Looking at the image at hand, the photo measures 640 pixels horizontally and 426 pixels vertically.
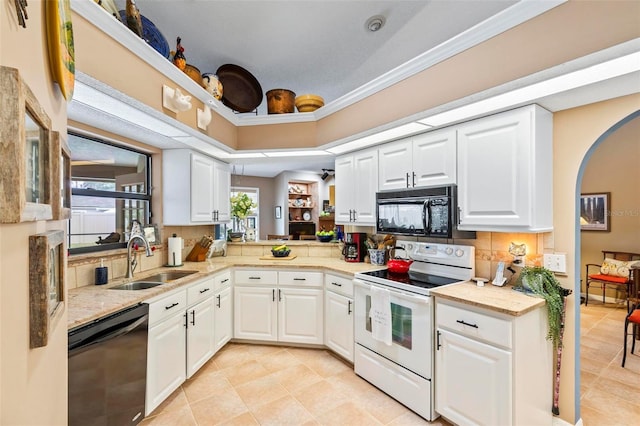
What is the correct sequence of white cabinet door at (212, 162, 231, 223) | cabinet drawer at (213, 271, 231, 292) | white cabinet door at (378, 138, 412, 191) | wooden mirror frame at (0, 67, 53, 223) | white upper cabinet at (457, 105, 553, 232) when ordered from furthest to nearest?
white cabinet door at (212, 162, 231, 223), cabinet drawer at (213, 271, 231, 292), white cabinet door at (378, 138, 412, 191), white upper cabinet at (457, 105, 553, 232), wooden mirror frame at (0, 67, 53, 223)

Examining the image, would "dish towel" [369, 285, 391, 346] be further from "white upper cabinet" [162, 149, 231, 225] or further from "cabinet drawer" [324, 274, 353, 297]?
"white upper cabinet" [162, 149, 231, 225]

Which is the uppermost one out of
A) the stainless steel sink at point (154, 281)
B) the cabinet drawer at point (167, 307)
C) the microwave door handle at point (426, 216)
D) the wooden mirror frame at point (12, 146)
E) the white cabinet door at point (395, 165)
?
the white cabinet door at point (395, 165)

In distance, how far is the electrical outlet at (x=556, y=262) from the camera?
79.6 inches

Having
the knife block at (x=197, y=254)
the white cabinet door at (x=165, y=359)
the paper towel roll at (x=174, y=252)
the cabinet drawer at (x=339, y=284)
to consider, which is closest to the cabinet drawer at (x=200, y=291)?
the white cabinet door at (x=165, y=359)

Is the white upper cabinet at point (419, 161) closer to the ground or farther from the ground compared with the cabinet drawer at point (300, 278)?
farther from the ground

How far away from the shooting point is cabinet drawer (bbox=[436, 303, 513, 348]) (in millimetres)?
1750

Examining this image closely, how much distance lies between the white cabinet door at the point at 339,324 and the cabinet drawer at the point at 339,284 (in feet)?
0.16

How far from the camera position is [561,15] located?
1.58m

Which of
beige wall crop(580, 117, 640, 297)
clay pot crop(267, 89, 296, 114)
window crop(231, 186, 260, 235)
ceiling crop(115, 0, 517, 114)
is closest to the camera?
ceiling crop(115, 0, 517, 114)

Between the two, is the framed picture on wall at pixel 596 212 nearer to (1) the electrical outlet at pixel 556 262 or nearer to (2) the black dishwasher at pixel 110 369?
(1) the electrical outlet at pixel 556 262

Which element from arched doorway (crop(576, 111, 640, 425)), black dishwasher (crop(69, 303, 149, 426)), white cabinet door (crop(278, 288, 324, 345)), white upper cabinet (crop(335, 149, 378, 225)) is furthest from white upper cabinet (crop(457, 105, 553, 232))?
black dishwasher (crop(69, 303, 149, 426))

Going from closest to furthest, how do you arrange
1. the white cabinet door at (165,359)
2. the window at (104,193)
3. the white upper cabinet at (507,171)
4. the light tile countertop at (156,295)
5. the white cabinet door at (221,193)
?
the light tile countertop at (156,295) → the white upper cabinet at (507,171) → the white cabinet door at (165,359) → the window at (104,193) → the white cabinet door at (221,193)

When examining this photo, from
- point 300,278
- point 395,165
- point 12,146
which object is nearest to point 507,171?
point 395,165

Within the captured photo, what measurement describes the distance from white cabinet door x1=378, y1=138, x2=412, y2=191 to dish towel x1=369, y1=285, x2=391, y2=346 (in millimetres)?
971
